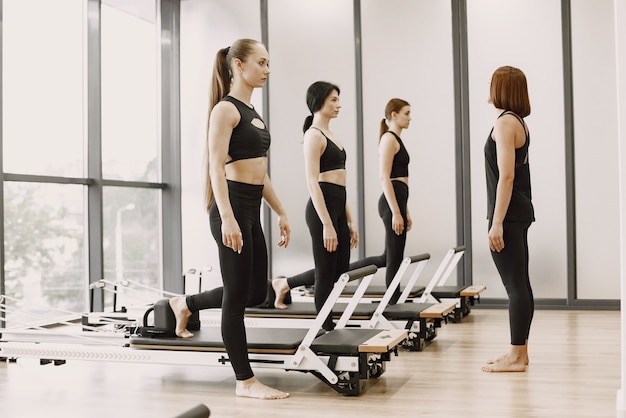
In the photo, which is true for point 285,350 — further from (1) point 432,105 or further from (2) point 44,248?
(1) point 432,105

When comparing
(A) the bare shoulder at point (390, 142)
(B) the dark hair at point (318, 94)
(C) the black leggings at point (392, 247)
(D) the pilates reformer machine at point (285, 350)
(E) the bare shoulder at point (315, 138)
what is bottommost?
(D) the pilates reformer machine at point (285, 350)

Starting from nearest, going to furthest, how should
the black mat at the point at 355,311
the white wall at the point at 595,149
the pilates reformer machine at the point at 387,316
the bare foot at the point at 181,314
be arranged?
the bare foot at the point at 181,314, the pilates reformer machine at the point at 387,316, the black mat at the point at 355,311, the white wall at the point at 595,149

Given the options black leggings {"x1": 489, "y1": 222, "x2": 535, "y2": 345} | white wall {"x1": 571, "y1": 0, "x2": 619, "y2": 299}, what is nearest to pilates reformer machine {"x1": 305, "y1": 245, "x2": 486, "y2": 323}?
white wall {"x1": 571, "y1": 0, "x2": 619, "y2": 299}

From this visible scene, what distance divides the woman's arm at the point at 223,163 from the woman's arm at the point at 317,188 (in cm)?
83

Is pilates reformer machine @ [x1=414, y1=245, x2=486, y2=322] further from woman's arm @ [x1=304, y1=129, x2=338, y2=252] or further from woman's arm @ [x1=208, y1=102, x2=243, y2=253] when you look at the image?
woman's arm @ [x1=208, y1=102, x2=243, y2=253]

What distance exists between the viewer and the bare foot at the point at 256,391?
11.5ft

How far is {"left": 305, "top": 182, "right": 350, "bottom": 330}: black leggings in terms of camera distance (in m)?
4.22

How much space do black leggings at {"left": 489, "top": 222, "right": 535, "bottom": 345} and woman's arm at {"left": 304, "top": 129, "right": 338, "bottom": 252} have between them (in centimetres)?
84

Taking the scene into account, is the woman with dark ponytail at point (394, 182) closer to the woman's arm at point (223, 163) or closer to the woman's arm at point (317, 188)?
the woman's arm at point (317, 188)

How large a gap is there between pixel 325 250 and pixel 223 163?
40.0 inches

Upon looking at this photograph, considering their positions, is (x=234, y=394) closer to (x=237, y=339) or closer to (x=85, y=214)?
(x=237, y=339)

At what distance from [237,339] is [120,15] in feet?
15.3

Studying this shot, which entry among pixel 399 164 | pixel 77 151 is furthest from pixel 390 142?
pixel 77 151

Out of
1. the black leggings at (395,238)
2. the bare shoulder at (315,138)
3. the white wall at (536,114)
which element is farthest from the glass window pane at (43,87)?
the white wall at (536,114)
